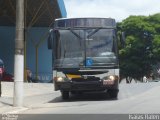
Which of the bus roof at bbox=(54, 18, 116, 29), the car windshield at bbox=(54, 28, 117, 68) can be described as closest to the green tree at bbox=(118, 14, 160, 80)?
the bus roof at bbox=(54, 18, 116, 29)

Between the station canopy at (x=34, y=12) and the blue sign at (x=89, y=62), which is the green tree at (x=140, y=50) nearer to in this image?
the station canopy at (x=34, y=12)

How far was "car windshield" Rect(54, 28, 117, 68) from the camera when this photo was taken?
61.8 feet

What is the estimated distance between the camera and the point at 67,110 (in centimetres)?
1639

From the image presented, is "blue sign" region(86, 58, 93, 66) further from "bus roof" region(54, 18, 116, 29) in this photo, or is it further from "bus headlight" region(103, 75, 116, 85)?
"bus roof" region(54, 18, 116, 29)

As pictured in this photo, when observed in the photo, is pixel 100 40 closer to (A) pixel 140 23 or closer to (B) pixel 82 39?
(B) pixel 82 39

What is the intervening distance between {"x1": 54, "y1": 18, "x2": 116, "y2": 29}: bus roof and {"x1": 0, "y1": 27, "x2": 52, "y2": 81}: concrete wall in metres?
29.8

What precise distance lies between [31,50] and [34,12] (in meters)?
5.84

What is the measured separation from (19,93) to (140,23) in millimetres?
42756

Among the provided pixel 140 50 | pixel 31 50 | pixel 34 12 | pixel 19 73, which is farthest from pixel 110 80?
pixel 140 50

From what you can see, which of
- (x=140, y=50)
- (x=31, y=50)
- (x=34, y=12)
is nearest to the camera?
(x=34, y=12)

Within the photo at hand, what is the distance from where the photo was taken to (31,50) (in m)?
49.8

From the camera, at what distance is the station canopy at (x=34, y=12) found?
140 feet

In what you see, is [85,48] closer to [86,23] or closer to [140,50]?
[86,23]

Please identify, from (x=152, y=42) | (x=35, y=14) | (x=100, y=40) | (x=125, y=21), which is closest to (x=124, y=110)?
(x=100, y=40)
